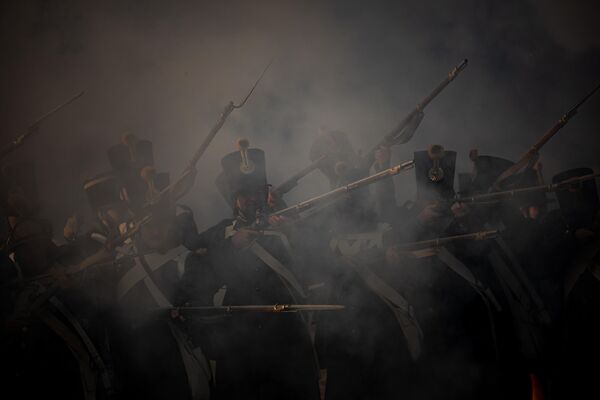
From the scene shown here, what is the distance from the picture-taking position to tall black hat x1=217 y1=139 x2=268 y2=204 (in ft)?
14.5

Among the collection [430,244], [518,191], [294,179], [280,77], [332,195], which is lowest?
[430,244]

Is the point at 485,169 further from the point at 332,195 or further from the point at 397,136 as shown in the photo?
the point at 332,195

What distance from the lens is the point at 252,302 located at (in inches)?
162

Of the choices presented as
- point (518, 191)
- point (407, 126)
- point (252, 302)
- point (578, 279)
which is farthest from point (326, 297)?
point (578, 279)

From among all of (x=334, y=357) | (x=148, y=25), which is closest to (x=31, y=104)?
(x=148, y=25)

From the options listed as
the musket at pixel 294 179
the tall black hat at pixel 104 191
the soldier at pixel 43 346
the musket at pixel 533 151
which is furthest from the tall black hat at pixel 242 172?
the musket at pixel 533 151

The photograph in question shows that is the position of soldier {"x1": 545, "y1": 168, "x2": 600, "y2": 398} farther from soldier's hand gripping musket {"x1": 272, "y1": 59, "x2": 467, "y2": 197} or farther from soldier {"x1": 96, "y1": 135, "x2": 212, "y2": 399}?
soldier {"x1": 96, "y1": 135, "x2": 212, "y2": 399}

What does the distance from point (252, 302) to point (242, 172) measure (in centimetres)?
117

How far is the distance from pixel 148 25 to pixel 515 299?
419 centimetres

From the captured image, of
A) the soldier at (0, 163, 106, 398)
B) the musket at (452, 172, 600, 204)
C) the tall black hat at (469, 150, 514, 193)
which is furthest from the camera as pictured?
the tall black hat at (469, 150, 514, 193)

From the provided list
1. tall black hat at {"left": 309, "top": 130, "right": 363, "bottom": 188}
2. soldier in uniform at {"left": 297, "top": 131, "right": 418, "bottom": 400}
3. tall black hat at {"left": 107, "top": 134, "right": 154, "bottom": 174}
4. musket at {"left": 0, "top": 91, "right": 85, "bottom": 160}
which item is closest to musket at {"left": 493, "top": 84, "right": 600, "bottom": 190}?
soldier in uniform at {"left": 297, "top": 131, "right": 418, "bottom": 400}

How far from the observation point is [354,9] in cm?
496

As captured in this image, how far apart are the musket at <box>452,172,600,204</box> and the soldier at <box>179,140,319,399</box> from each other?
157 cm

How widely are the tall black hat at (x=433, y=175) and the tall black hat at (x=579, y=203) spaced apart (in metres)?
0.96
